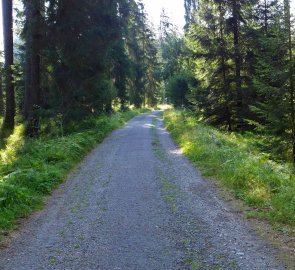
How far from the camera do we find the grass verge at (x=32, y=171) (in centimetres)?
692

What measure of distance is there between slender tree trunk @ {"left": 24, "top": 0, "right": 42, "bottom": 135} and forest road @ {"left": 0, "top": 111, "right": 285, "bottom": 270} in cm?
896

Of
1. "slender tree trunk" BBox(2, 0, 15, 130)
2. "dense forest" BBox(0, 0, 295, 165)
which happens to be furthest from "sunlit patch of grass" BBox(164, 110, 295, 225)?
"slender tree trunk" BBox(2, 0, 15, 130)

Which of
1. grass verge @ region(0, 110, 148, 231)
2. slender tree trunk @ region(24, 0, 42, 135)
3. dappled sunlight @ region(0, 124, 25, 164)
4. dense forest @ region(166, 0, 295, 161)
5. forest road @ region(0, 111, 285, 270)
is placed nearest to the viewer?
forest road @ region(0, 111, 285, 270)

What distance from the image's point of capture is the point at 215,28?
21.2 meters

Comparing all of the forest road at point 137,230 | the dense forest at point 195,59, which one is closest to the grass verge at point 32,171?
the forest road at point 137,230

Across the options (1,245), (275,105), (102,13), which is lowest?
(1,245)

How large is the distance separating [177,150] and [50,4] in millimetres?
9475

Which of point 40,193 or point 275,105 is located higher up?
point 275,105

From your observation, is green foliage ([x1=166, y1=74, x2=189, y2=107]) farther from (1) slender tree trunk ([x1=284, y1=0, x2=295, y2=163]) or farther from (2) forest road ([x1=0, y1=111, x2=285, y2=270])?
(2) forest road ([x1=0, y1=111, x2=285, y2=270])

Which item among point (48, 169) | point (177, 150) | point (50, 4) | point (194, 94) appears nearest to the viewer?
point (48, 169)

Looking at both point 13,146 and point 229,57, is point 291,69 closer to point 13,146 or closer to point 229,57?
point 229,57

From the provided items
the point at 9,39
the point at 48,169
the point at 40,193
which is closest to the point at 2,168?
the point at 48,169

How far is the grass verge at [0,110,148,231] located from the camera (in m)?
6.92

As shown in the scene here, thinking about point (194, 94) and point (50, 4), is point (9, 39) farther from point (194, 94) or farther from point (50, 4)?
point (194, 94)
